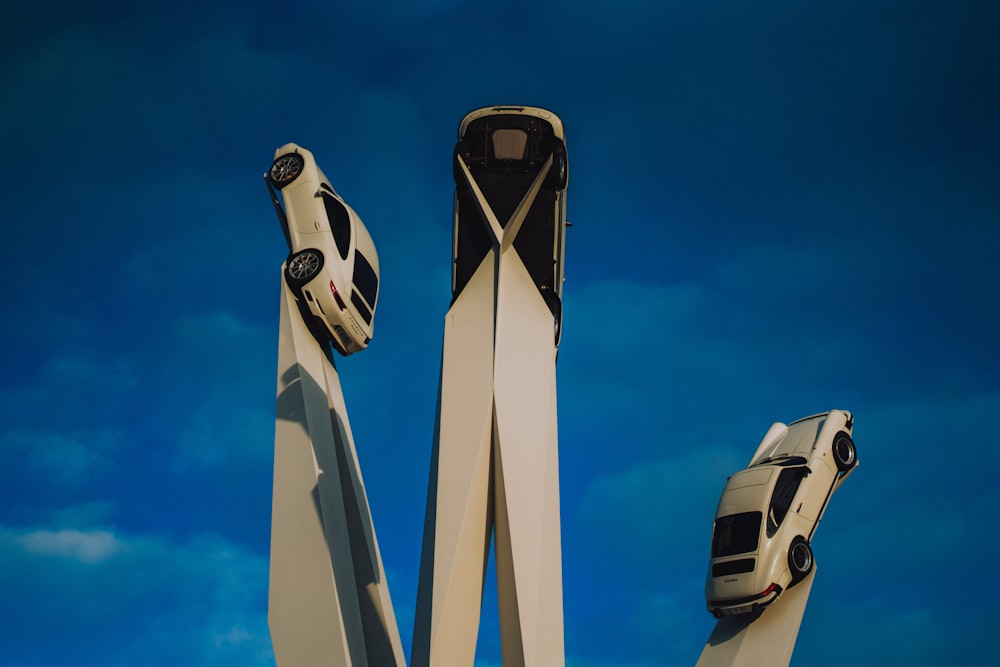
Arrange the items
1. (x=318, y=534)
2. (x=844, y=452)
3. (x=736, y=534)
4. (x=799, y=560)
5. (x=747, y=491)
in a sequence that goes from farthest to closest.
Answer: (x=844, y=452) → (x=747, y=491) → (x=736, y=534) → (x=799, y=560) → (x=318, y=534)

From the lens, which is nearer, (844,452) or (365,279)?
(844,452)

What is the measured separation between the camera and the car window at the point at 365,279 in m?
20.7

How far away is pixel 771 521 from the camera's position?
1855cm

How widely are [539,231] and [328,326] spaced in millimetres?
4083

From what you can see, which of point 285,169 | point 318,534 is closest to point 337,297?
point 285,169

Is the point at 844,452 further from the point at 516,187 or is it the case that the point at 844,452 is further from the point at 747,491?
the point at 516,187

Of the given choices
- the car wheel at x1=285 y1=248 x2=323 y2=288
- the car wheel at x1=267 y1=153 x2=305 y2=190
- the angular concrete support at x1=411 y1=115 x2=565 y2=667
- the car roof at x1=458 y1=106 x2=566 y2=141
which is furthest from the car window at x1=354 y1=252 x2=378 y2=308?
the car roof at x1=458 y1=106 x2=566 y2=141

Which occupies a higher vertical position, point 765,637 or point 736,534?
point 736,534

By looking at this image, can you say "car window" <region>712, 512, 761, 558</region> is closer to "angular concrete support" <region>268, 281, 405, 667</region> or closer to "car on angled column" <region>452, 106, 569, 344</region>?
"car on angled column" <region>452, 106, 569, 344</region>

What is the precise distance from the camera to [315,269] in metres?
19.8

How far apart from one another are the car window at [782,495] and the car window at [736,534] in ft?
0.78

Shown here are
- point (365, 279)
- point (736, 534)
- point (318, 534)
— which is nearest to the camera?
point (318, 534)

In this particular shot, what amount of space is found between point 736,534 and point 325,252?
848 centimetres

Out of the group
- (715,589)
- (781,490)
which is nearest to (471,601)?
(715,589)
